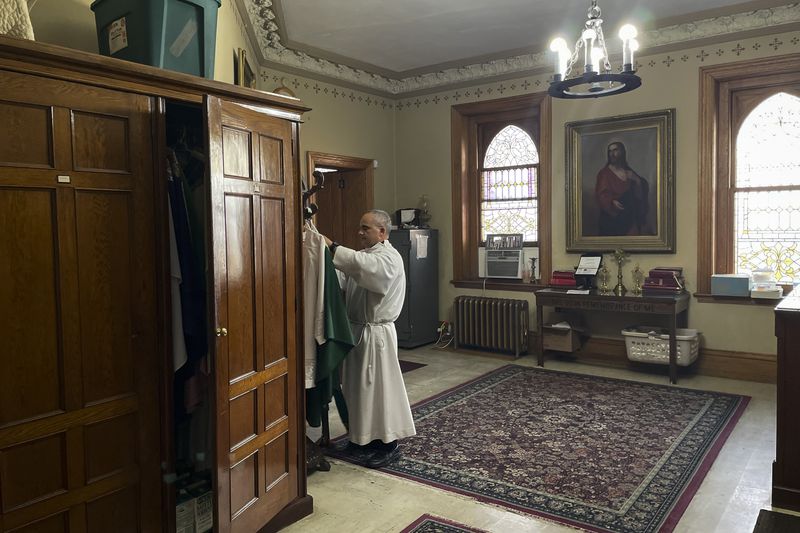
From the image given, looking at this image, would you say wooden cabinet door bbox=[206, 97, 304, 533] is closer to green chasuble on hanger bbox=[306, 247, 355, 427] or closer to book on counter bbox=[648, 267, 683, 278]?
green chasuble on hanger bbox=[306, 247, 355, 427]

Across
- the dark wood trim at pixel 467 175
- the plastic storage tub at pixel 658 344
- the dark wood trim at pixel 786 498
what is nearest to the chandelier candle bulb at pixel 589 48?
the dark wood trim at pixel 786 498

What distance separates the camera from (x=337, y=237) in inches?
288

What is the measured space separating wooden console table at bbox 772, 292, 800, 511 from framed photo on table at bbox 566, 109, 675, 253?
9.31 ft

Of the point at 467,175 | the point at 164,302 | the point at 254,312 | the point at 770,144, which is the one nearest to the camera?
the point at 164,302

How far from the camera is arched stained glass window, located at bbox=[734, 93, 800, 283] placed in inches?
211

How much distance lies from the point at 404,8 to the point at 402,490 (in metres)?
3.78

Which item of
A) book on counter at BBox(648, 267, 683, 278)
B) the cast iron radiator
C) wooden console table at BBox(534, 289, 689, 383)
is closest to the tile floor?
wooden console table at BBox(534, 289, 689, 383)

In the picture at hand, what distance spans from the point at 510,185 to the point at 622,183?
1334mm

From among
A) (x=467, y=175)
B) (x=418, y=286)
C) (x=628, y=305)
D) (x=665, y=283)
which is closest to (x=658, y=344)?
(x=628, y=305)

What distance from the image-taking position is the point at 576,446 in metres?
3.90

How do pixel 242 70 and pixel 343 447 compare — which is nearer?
pixel 343 447

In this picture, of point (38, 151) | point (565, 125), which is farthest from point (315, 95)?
point (38, 151)

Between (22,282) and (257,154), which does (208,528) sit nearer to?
(22,282)

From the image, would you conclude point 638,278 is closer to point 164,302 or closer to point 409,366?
point 409,366
